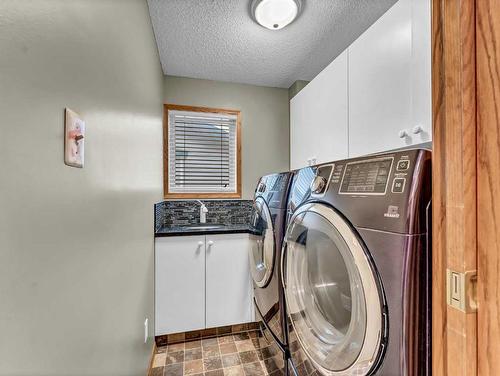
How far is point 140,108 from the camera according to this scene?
4.64 feet

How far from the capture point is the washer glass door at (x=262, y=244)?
144 cm

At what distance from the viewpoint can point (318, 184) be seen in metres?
0.97

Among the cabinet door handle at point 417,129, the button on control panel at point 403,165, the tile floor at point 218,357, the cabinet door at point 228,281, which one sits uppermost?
the cabinet door handle at point 417,129

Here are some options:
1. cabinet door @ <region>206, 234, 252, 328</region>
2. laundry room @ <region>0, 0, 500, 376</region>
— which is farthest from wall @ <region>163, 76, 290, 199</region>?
cabinet door @ <region>206, 234, 252, 328</region>

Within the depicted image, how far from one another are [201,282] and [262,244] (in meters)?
0.79

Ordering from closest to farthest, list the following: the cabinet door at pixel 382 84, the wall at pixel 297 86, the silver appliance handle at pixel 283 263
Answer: the cabinet door at pixel 382 84, the silver appliance handle at pixel 283 263, the wall at pixel 297 86

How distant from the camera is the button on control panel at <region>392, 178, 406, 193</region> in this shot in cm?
65

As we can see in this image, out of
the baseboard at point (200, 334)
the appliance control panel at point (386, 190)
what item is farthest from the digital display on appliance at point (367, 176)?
the baseboard at point (200, 334)

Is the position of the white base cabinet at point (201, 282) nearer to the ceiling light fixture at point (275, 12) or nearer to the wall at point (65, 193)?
the wall at point (65, 193)

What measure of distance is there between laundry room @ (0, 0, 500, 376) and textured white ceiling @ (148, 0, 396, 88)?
0.02 metres

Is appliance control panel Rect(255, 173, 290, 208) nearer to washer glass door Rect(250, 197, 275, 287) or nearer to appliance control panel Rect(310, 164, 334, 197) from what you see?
washer glass door Rect(250, 197, 275, 287)

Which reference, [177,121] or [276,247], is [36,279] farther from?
[177,121]

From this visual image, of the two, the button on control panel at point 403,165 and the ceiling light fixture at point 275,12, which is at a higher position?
the ceiling light fixture at point 275,12

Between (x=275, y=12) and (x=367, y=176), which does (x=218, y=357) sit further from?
(x=275, y=12)
